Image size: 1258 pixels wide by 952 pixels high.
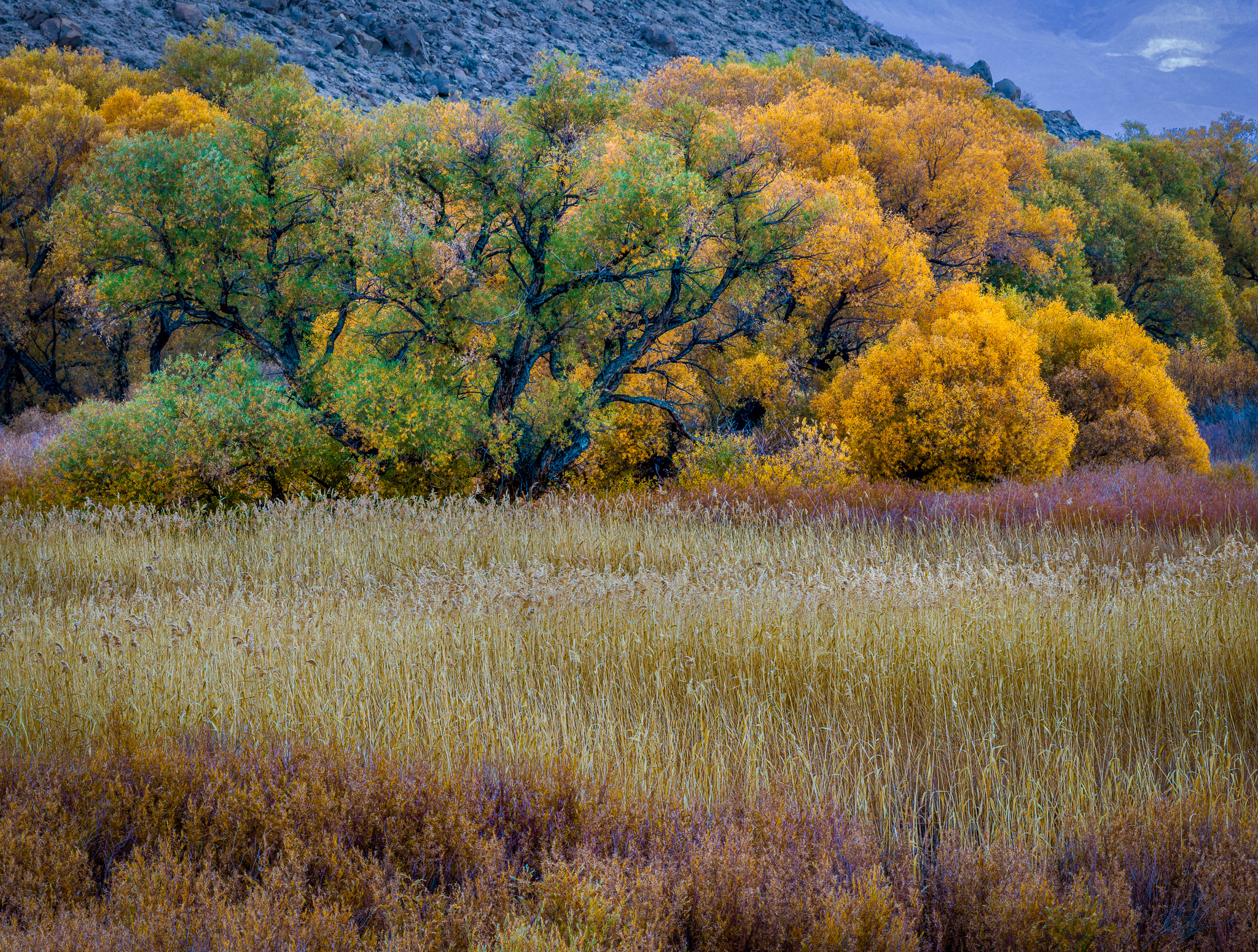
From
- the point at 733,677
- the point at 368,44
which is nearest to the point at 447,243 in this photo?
the point at 733,677

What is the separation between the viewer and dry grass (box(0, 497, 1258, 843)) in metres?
3.81

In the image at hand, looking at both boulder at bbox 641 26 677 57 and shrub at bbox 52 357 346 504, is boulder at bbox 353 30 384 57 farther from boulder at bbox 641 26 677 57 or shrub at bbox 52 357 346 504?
shrub at bbox 52 357 346 504

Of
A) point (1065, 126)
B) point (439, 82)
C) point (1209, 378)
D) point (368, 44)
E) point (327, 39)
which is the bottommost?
point (1209, 378)

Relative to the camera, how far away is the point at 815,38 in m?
84.9

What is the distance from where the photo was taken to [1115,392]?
704 inches

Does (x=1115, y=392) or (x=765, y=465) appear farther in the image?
(x=1115, y=392)

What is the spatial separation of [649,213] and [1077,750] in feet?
38.4

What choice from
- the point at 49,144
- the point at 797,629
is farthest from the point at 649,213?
the point at 49,144

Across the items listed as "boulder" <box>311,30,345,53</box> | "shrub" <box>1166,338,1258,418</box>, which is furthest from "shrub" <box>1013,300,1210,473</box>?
"boulder" <box>311,30,345,53</box>

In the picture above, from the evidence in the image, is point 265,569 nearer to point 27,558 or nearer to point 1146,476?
point 27,558

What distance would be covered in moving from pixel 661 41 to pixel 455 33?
2176cm

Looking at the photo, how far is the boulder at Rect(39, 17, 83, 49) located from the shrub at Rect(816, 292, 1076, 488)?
48510 millimetres

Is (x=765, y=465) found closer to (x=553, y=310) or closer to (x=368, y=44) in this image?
(x=553, y=310)

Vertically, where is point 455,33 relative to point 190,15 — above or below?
above
